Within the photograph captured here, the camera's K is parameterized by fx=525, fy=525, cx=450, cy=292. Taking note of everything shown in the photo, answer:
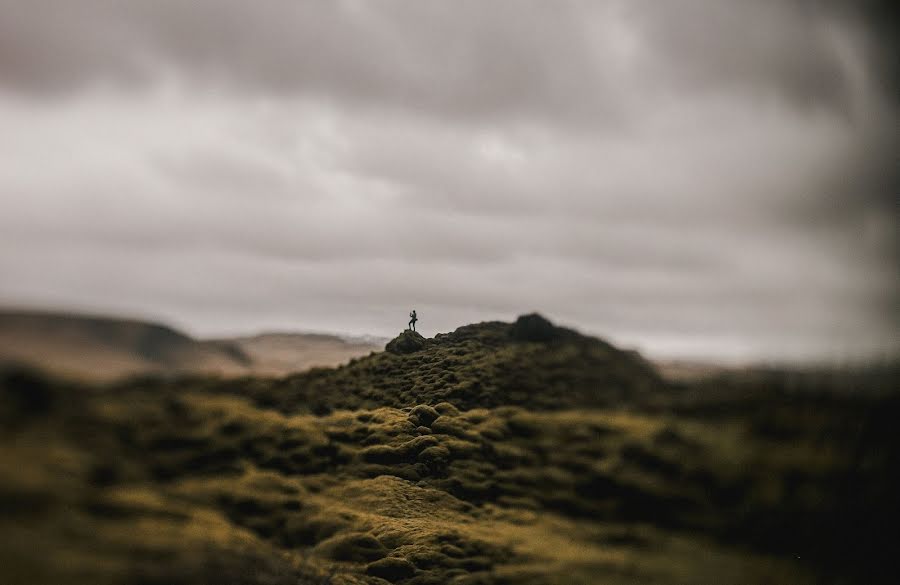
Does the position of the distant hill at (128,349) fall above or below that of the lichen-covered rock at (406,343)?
below

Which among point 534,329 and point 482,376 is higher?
point 534,329

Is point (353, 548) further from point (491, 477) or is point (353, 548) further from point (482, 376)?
point (482, 376)

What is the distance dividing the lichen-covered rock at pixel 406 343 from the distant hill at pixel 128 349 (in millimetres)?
1966

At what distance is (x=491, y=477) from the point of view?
30.6 ft

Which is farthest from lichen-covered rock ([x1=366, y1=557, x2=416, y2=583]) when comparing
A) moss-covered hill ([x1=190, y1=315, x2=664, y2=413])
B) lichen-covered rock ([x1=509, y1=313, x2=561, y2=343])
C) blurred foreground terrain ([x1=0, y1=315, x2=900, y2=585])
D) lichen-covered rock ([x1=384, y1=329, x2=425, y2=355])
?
lichen-covered rock ([x1=509, y1=313, x2=561, y2=343])

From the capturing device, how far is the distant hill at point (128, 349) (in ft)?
19.3

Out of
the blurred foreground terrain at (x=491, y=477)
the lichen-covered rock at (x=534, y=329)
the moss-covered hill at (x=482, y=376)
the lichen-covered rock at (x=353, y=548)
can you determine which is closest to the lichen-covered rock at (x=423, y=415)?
the blurred foreground terrain at (x=491, y=477)

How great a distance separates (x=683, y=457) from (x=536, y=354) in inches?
138

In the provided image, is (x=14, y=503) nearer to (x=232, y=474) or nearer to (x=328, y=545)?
(x=232, y=474)

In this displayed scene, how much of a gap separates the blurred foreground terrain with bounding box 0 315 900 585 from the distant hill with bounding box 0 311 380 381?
0.20m

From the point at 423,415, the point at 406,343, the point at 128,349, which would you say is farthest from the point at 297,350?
the point at 128,349

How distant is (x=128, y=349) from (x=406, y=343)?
19.1 ft

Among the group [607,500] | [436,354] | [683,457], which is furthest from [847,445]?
[436,354]

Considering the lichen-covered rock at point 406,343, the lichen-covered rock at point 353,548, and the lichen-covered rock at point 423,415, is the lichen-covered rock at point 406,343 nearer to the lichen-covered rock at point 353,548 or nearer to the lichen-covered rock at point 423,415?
the lichen-covered rock at point 423,415
